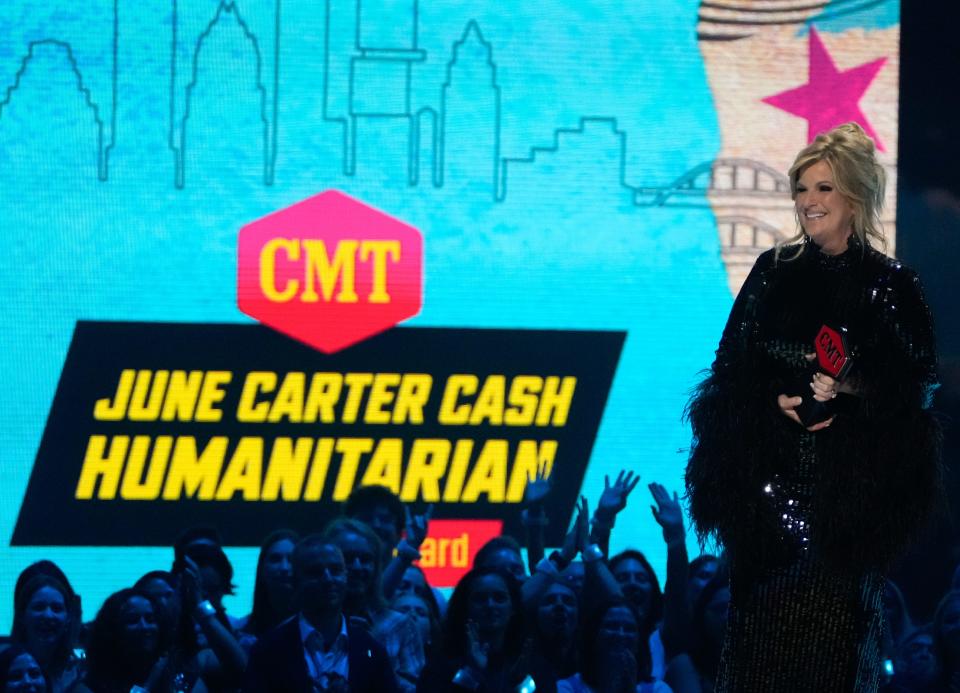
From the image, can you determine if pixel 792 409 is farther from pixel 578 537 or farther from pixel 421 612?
pixel 578 537

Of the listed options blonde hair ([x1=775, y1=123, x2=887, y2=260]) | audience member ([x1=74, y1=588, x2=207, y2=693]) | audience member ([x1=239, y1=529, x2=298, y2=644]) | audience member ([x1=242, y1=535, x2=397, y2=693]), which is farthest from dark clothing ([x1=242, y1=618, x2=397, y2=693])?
blonde hair ([x1=775, y1=123, x2=887, y2=260])

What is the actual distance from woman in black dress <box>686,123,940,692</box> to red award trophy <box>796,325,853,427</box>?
0.02 meters

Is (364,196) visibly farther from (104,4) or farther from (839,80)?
(839,80)

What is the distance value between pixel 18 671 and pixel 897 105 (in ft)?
12.8

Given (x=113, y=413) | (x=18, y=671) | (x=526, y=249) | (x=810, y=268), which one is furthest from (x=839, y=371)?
(x=113, y=413)

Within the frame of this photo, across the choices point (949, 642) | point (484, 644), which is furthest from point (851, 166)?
point (949, 642)

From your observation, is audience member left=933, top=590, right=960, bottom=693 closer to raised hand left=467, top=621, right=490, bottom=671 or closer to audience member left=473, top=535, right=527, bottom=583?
audience member left=473, top=535, right=527, bottom=583

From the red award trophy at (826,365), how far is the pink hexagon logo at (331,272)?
3382 millimetres

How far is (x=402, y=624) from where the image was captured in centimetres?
446

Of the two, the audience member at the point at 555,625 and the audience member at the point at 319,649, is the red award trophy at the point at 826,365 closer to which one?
the audience member at the point at 319,649

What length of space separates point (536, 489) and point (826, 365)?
333cm

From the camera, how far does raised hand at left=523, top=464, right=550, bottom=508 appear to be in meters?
5.21

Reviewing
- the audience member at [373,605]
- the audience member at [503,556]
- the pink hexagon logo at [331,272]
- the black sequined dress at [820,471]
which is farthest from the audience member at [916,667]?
the black sequined dress at [820,471]

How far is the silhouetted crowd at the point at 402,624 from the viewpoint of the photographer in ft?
12.6
